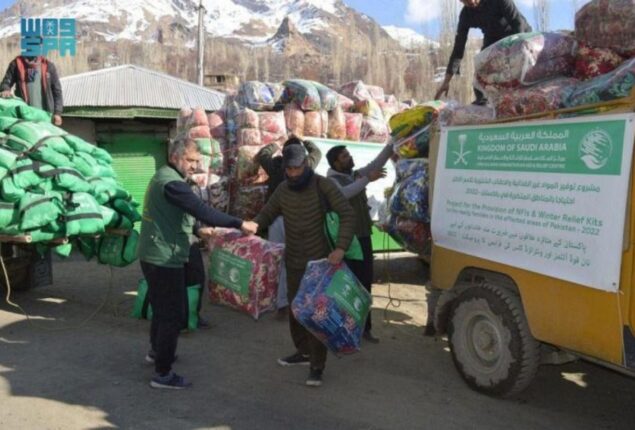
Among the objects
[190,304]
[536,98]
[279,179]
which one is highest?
[536,98]

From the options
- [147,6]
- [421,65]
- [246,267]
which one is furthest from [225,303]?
[147,6]

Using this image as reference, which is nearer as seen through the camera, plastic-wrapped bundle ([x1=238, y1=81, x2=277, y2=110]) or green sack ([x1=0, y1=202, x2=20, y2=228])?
green sack ([x1=0, y1=202, x2=20, y2=228])

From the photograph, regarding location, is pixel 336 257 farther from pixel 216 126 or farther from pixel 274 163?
pixel 216 126

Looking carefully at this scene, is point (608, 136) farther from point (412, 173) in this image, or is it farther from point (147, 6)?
point (147, 6)

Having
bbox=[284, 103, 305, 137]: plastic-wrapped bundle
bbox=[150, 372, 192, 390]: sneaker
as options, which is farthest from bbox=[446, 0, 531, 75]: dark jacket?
bbox=[150, 372, 192, 390]: sneaker

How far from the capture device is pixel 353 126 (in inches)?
365

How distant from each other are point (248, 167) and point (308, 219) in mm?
3996

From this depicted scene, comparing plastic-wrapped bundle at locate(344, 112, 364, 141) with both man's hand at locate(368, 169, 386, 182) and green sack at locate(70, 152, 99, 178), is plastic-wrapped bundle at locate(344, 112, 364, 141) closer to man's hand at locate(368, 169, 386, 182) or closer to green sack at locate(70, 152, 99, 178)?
man's hand at locate(368, 169, 386, 182)

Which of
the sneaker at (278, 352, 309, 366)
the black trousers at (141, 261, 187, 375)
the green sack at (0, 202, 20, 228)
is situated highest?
the green sack at (0, 202, 20, 228)

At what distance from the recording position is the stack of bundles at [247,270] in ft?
21.5

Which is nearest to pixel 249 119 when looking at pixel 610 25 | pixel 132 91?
A: pixel 610 25

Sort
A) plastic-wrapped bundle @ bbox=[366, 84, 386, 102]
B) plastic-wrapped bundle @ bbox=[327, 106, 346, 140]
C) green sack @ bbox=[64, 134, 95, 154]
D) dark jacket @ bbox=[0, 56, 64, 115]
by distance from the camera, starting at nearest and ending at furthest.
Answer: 1. green sack @ bbox=[64, 134, 95, 154]
2. dark jacket @ bbox=[0, 56, 64, 115]
3. plastic-wrapped bundle @ bbox=[327, 106, 346, 140]
4. plastic-wrapped bundle @ bbox=[366, 84, 386, 102]

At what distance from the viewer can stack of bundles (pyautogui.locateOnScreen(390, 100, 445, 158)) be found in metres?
5.86

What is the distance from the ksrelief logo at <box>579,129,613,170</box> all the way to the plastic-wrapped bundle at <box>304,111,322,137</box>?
5.66m
